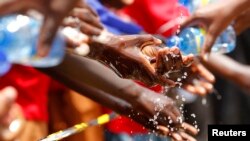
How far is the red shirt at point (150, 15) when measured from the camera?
1151mm

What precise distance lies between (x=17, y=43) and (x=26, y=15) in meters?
0.08

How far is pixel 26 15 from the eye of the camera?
36.5 inches

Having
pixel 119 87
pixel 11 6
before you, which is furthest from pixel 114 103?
pixel 11 6

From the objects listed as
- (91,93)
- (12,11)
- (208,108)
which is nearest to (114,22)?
(91,93)

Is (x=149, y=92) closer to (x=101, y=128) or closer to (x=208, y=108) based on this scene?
(x=101, y=128)

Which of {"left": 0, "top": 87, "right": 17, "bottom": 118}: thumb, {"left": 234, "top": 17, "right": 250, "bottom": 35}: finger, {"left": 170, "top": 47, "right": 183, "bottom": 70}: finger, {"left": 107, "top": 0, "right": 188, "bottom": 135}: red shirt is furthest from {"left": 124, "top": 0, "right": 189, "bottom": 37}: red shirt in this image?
{"left": 0, "top": 87, "right": 17, "bottom": 118}: thumb

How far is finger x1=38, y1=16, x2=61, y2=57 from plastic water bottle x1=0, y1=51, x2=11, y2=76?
0.17ft

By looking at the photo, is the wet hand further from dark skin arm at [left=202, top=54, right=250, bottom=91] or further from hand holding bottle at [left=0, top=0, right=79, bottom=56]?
dark skin arm at [left=202, top=54, right=250, bottom=91]

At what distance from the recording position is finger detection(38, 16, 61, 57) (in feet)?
3.01

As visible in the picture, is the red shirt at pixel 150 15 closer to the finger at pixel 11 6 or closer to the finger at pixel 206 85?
the finger at pixel 206 85

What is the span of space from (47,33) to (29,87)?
0.16 metres

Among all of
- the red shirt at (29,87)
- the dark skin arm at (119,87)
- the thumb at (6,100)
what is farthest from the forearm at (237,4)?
the thumb at (6,100)

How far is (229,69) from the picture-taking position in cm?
129

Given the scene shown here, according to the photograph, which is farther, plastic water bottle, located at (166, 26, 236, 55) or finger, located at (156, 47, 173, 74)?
plastic water bottle, located at (166, 26, 236, 55)
